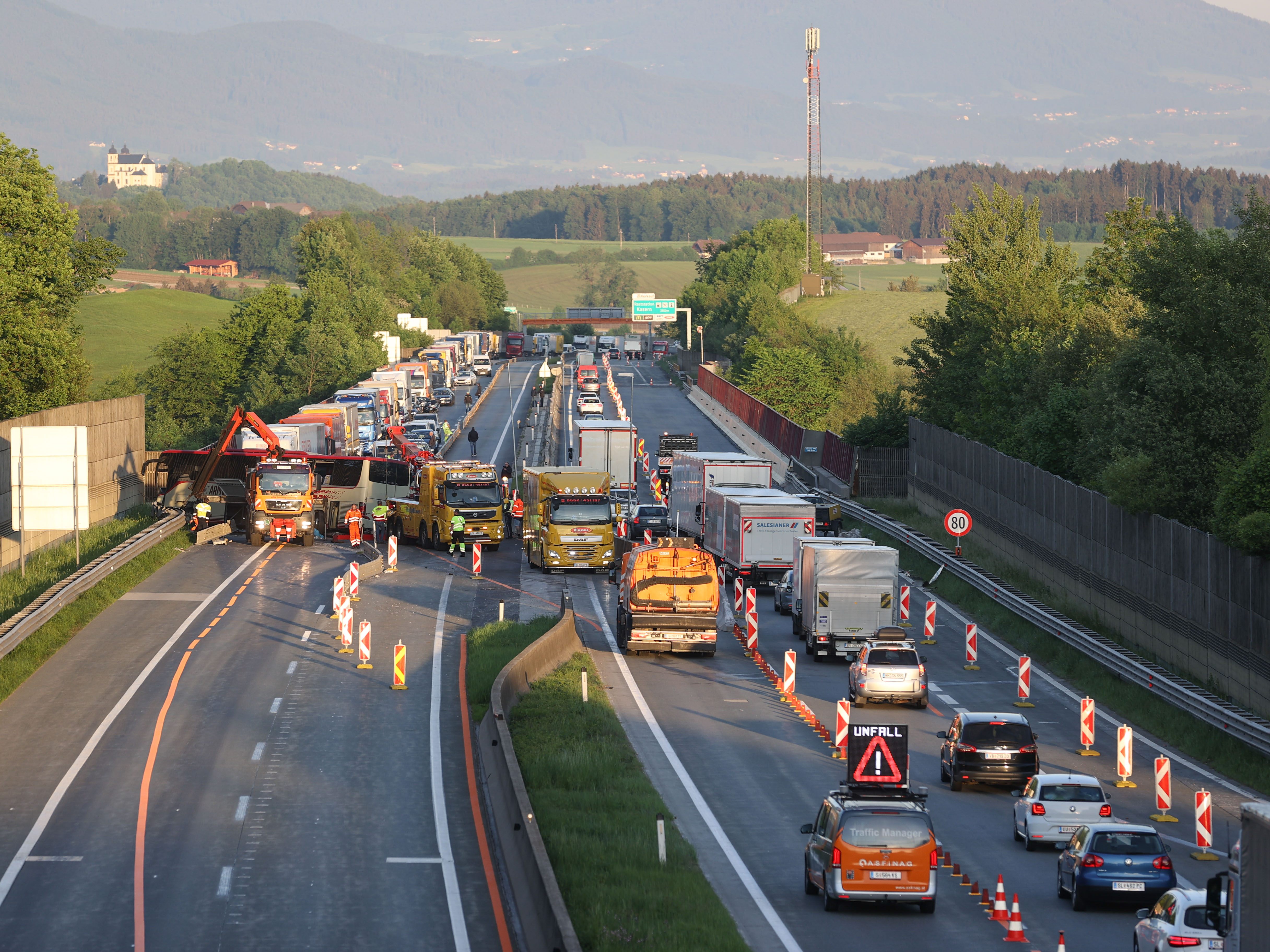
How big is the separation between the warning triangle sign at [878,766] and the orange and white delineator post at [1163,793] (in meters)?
5.17

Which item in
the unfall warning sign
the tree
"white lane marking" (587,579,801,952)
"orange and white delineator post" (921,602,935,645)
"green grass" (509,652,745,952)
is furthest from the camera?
the tree

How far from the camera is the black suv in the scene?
25.6m

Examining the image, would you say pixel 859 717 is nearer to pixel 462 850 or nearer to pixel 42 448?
pixel 462 850

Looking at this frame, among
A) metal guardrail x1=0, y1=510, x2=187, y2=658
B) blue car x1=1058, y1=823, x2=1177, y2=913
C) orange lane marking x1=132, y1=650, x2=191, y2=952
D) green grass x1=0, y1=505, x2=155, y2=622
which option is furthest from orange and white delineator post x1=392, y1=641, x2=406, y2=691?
blue car x1=1058, y1=823, x2=1177, y2=913

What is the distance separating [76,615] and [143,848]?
18858 millimetres

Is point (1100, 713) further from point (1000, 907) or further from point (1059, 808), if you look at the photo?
point (1000, 907)

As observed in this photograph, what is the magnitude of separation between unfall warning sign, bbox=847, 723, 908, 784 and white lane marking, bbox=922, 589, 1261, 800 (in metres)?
6.20

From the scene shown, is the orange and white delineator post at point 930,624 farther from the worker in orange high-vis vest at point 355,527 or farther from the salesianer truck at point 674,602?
the worker in orange high-vis vest at point 355,527

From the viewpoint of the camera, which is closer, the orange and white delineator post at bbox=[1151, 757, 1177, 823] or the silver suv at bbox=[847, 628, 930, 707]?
the orange and white delineator post at bbox=[1151, 757, 1177, 823]

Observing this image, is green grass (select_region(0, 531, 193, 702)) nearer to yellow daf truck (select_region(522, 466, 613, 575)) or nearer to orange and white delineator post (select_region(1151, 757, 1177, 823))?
yellow daf truck (select_region(522, 466, 613, 575))

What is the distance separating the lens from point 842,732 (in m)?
Answer: 28.3

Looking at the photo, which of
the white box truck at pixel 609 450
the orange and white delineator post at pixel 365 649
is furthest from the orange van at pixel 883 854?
the white box truck at pixel 609 450

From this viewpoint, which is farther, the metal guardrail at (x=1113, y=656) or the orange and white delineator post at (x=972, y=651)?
the orange and white delineator post at (x=972, y=651)

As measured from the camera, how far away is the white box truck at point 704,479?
180ft
